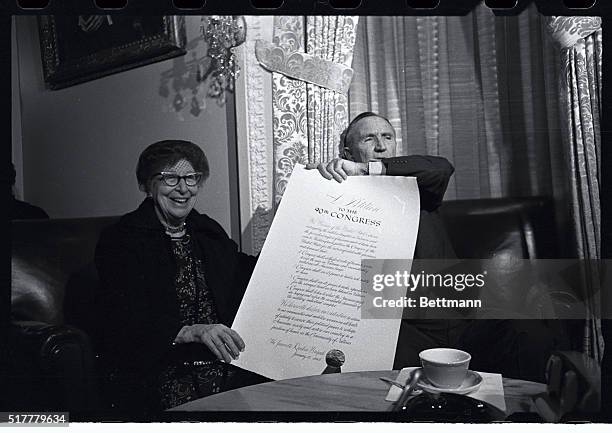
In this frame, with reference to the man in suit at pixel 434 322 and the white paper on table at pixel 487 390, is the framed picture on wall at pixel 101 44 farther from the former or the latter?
the white paper on table at pixel 487 390

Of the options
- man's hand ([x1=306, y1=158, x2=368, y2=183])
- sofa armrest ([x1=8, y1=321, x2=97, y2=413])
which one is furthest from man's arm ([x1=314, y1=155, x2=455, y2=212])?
sofa armrest ([x1=8, y1=321, x2=97, y2=413])

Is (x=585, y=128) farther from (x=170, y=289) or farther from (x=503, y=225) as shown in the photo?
(x=170, y=289)

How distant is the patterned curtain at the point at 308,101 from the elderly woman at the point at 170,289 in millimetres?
124

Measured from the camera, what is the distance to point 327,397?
881mm

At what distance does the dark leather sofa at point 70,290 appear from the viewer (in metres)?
0.91

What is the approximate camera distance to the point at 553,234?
3.01 feet

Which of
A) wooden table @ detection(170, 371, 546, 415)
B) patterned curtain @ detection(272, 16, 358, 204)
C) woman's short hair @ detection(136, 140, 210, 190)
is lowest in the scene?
wooden table @ detection(170, 371, 546, 415)

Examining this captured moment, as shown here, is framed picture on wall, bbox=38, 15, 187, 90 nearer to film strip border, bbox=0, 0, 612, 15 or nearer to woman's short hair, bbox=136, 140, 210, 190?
film strip border, bbox=0, 0, 612, 15

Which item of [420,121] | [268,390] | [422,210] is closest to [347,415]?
[268,390]

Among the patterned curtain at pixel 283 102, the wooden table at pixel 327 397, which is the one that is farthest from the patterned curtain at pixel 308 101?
the wooden table at pixel 327 397

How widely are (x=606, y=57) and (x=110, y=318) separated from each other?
827 millimetres

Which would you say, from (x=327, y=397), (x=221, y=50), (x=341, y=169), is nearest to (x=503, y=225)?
(x=341, y=169)

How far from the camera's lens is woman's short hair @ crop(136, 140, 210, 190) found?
0.91 m

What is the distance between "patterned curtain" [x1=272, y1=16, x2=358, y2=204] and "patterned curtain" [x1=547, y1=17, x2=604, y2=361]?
31 cm
